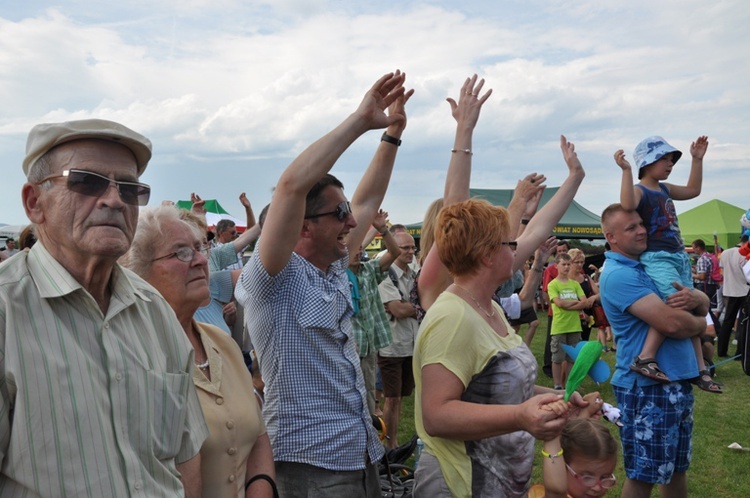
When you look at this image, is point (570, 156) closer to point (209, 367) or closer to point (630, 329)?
point (630, 329)

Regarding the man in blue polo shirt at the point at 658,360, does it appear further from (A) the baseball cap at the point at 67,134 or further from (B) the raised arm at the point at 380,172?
(A) the baseball cap at the point at 67,134

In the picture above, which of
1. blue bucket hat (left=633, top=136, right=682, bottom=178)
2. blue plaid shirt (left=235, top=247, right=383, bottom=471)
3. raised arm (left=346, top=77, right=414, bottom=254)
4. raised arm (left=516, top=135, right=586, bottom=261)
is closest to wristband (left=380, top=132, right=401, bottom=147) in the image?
raised arm (left=346, top=77, right=414, bottom=254)

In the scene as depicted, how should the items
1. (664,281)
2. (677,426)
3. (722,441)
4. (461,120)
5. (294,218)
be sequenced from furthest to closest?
(722,441) → (664,281) → (677,426) → (461,120) → (294,218)

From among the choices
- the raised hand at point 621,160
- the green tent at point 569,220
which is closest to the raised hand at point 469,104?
the raised hand at point 621,160

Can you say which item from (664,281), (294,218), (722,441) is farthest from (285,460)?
(722,441)

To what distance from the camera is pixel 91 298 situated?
171 cm

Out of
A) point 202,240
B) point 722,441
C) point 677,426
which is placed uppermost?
point 202,240

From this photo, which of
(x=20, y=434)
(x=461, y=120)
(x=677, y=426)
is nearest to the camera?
(x=20, y=434)

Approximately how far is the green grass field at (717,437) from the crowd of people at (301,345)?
A: 2041 millimetres

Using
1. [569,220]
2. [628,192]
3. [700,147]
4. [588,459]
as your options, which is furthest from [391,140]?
[569,220]

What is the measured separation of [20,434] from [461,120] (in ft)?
8.32

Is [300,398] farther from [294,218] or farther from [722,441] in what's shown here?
[722,441]

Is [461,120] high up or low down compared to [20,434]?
up

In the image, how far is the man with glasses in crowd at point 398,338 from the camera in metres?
7.04
